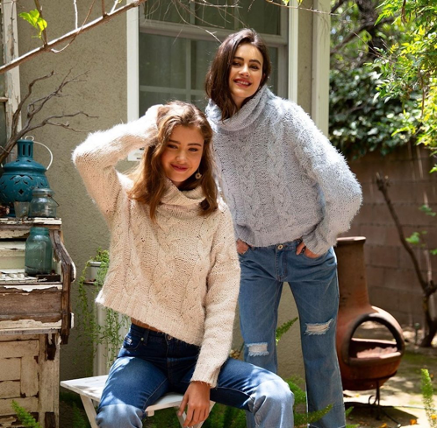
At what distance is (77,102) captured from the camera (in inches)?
156

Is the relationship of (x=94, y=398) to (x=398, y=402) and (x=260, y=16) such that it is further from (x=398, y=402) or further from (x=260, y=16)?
(x=398, y=402)

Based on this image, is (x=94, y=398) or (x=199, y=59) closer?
(x=94, y=398)

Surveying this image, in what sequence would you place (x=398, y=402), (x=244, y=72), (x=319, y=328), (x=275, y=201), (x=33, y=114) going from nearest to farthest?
1. (x=244, y=72)
2. (x=275, y=201)
3. (x=319, y=328)
4. (x=33, y=114)
5. (x=398, y=402)

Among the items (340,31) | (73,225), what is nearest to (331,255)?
(73,225)

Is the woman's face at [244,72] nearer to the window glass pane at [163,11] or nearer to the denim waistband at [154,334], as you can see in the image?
the denim waistband at [154,334]

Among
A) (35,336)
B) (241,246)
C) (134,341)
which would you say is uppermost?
(241,246)

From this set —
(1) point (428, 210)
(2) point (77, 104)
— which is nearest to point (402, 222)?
(1) point (428, 210)

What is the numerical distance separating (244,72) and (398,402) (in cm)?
308

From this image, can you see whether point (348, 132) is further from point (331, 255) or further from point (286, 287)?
point (331, 255)

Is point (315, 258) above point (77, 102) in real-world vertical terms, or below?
below

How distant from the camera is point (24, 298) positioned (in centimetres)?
282

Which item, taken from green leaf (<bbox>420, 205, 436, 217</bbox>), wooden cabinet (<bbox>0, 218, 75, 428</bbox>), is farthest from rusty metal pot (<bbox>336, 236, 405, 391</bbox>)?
green leaf (<bbox>420, 205, 436, 217</bbox>)

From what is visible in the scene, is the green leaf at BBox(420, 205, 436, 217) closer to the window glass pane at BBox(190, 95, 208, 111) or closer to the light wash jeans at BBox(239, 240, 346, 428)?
the window glass pane at BBox(190, 95, 208, 111)

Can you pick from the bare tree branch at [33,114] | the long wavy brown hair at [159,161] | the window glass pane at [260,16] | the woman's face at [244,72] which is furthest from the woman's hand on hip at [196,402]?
the window glass pane at [260,16]
